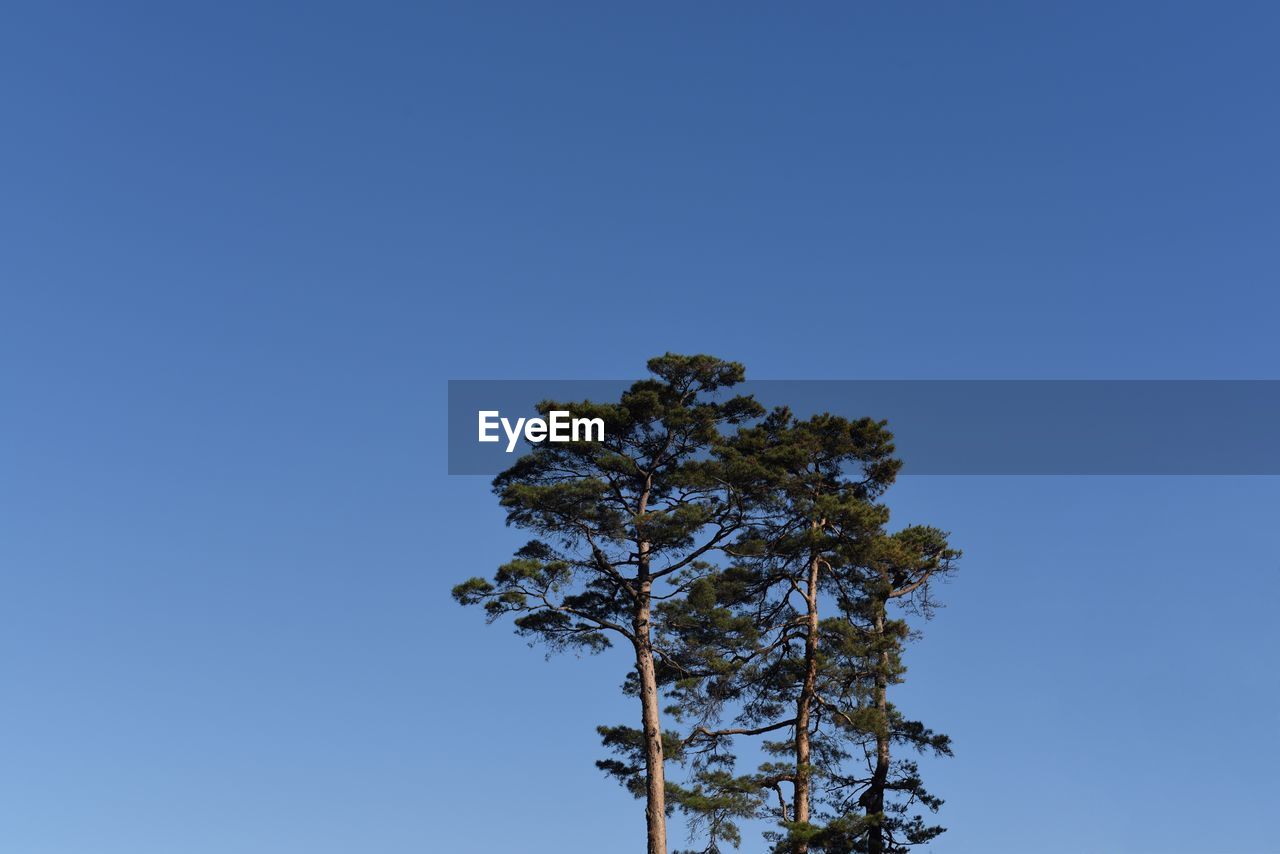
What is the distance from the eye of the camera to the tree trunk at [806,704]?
3466 centimetres

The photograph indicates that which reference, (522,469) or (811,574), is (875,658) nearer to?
(811,574)

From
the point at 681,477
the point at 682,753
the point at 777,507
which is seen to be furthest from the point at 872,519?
the point at 682,753

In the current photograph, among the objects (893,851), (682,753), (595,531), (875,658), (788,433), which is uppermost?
(788,433)

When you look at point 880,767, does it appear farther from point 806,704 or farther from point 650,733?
point 650,733

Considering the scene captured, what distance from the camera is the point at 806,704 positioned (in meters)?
35.6

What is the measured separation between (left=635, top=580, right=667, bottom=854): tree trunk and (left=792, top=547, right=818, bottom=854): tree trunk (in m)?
3.28

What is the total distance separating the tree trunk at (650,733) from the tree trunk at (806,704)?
129 inches

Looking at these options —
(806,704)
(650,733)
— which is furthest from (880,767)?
(650,733)

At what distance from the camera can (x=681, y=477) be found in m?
35.2

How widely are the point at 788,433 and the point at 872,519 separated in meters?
3.53

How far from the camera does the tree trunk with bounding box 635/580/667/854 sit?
32.9 m

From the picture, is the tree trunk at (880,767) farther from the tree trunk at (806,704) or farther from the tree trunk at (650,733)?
the tree trunk at (650,733)

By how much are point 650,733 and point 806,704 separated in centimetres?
430

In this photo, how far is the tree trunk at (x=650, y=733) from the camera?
3291 cm
